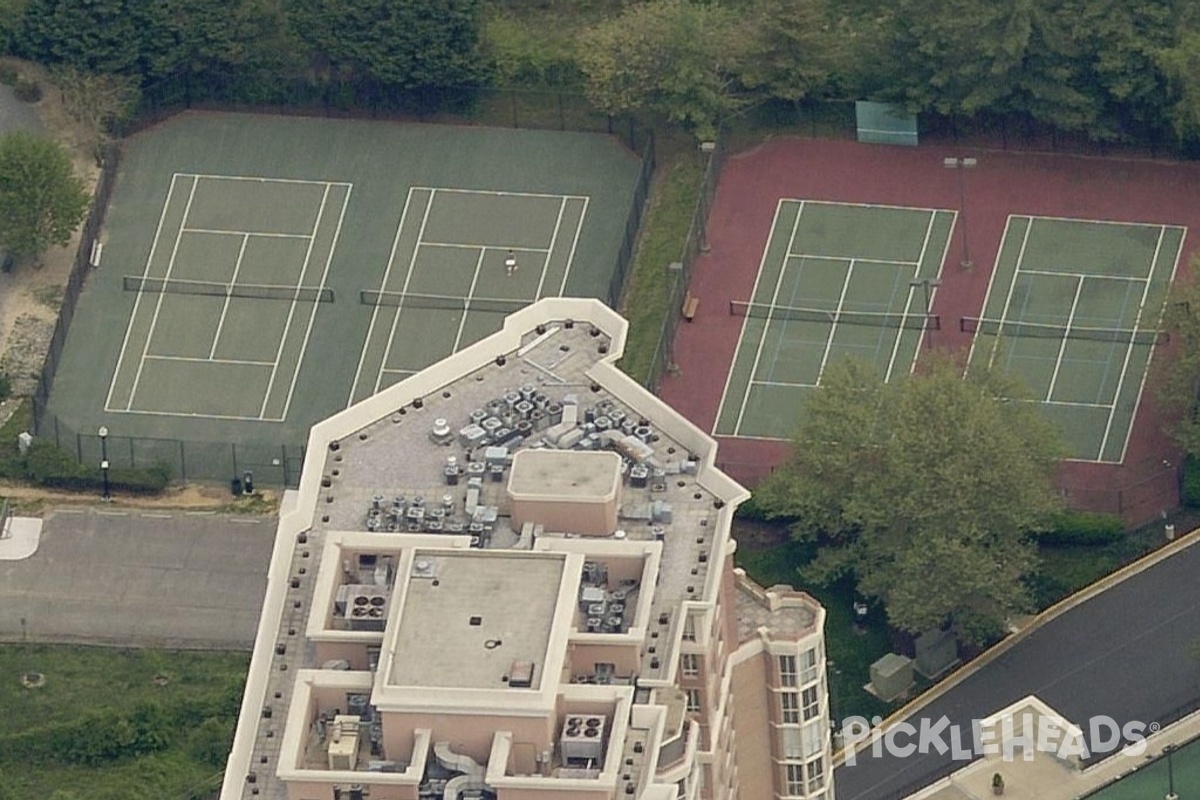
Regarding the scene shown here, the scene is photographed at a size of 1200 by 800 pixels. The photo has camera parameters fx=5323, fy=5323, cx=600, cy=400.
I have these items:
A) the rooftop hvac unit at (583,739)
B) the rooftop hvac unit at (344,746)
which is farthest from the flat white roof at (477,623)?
the rooftop hvac unit at (344,746)

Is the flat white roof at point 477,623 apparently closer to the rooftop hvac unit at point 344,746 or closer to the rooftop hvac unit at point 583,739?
the rooftop hvac unit at point 583,739

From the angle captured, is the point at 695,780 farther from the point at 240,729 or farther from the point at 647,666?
the point at 240,729

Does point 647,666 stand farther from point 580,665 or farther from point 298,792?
point 298,792

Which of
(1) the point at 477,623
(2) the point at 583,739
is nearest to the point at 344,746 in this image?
(1) the point at 477,623

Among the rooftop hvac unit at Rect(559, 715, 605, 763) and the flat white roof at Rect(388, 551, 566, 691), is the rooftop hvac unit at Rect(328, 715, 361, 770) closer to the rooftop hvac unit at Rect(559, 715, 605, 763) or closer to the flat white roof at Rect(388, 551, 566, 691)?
the flat white roof at Rect(388, 551, 566, 691)

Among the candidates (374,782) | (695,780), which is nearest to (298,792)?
(374,782)

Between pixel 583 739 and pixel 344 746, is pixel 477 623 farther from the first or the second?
pixel 344 746

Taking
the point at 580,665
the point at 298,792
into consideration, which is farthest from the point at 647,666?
the point at 298,792

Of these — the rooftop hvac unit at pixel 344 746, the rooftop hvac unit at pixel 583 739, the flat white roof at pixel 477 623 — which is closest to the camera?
the rooftop hvac unit at pixel 583 739
